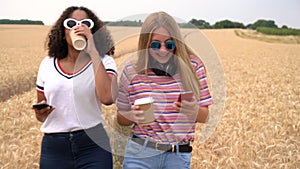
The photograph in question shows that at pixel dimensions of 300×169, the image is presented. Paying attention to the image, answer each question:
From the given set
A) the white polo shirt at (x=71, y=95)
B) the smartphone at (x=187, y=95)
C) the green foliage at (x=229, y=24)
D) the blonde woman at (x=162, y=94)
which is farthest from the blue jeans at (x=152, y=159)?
the green foliage at (x=229, y=24)

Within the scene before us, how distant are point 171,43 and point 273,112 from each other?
17.7ft

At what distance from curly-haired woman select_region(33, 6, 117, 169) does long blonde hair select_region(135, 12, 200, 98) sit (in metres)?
0.24

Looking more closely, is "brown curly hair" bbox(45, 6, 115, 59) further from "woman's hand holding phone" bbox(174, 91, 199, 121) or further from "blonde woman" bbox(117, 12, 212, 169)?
"woman's hand holding phone" bbox(174, 91, 199, 121)

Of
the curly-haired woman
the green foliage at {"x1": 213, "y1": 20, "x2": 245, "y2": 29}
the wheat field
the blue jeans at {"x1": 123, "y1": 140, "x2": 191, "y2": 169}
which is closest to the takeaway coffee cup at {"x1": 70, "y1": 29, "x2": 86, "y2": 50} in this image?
the curly-haired woman

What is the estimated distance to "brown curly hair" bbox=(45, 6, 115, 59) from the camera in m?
2.62

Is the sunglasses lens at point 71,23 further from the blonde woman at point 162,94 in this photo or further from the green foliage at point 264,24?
the green foliage at point 264,24

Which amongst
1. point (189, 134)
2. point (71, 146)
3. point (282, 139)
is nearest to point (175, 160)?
point (189, 134)

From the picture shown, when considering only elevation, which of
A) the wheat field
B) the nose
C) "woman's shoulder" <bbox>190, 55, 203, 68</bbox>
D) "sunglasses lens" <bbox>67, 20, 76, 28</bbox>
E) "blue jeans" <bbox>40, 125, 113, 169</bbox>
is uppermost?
"sunglasses lens" <bbox>67, 20, 76, 28</bbox>

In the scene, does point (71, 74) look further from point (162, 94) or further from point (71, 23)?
point (162, 94)

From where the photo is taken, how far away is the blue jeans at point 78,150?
8.91 ft

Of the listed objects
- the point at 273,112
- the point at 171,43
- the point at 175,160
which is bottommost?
the point at 273,112

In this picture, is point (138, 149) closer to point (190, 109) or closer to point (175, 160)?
point (175, 160)

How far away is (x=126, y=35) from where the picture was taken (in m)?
2.35

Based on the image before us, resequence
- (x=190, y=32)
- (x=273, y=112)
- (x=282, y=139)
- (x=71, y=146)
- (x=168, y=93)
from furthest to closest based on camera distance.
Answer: (x=273, y=112), (x=282, y=139), (x=71, y=146), (x=168, y=93), (x=190, y=32)
